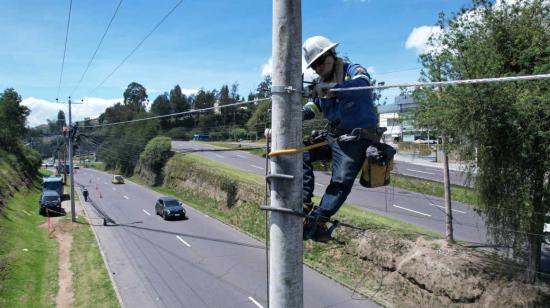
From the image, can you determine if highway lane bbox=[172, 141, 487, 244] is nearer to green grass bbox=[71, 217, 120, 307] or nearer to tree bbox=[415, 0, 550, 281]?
tree bbox=[415, 0, 550, 281]

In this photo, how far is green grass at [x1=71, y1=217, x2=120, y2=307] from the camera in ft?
52.5

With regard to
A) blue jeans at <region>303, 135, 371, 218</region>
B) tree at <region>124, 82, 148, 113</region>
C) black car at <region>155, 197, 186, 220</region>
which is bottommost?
black car at <region>155, 197, 186, 220</region>

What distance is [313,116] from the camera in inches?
167

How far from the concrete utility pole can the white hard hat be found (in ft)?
2.84

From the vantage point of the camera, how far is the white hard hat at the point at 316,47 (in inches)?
147

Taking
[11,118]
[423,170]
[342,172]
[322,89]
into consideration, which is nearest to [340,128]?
[342,172]

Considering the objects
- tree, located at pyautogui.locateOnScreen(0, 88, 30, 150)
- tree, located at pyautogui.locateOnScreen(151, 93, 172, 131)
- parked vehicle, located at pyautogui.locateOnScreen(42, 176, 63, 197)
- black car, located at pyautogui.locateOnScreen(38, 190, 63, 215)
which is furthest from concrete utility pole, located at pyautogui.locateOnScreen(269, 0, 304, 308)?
tree, located at pyautogui.locateOnScreen(151, 93, 172, 131)

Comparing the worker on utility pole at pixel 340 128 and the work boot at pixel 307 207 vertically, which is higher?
the worker on utility pole at pixel 340 128

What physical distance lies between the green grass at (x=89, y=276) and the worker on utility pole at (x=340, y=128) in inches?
552

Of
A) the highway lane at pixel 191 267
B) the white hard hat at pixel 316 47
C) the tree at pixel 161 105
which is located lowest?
the highway lane at pixel 191 267

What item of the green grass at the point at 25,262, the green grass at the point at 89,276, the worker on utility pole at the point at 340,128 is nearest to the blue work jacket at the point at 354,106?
the worker on utility pole at the point at 340,128

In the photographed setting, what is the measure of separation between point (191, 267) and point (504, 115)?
14.6m

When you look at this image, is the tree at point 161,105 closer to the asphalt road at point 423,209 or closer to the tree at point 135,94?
the tree at point 135,94

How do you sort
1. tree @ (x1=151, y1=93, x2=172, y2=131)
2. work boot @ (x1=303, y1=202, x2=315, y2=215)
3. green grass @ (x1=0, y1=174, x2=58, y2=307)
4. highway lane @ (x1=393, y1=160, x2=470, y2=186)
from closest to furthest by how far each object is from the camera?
work boot @ (x1=303, y1=202, x2=315, y2=215)
green grass @ (x1=0, y1=174, x2=58, y2=307)
highway lane @ (x1=393, y1=160, x2=470, y2=186)
tree @ (x1=151, y1=93, x2=172, y2=131)
